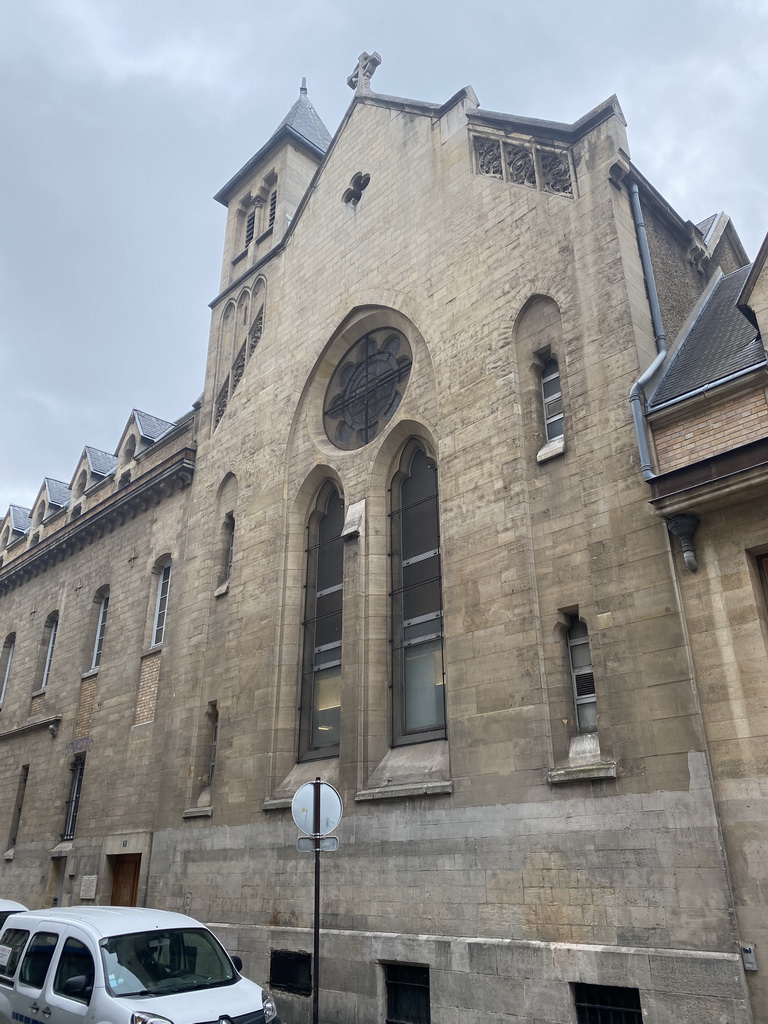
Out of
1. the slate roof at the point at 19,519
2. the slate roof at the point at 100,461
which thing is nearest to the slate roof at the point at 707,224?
the slate roof at the point at 100,461

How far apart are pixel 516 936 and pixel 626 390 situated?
23.2 ft

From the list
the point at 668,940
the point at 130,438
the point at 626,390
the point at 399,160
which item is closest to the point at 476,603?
the point at 626,390

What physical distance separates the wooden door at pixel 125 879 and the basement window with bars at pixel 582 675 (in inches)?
428

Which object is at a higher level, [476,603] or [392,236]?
[392,236]

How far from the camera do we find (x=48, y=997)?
7.73 meters

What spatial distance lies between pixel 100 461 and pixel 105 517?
5.10m

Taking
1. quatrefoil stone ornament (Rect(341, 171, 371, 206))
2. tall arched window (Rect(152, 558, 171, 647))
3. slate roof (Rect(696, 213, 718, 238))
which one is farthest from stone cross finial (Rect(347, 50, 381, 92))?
tall arched window (Rect(152, 558, 171, 647))

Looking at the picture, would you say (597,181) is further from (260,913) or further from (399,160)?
(260,913)

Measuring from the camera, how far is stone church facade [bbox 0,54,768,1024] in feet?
29.5

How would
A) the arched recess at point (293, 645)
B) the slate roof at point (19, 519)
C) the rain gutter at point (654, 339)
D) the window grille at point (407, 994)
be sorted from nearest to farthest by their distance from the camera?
the rain gutter at point (654, 339) → the window grille at point (407, 994) → the arched recess at point (293, 645) → the slate roof at point (19, 519)

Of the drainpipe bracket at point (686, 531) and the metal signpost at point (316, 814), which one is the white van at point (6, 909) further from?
the drainpipe bracket at point (686, 531)

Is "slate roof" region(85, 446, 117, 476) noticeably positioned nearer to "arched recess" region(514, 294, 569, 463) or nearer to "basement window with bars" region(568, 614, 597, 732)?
"arched recess" region(514, 294, 569, 463)

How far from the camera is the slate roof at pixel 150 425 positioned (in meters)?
23.4

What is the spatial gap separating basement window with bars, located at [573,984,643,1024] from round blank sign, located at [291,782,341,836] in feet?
11.2
